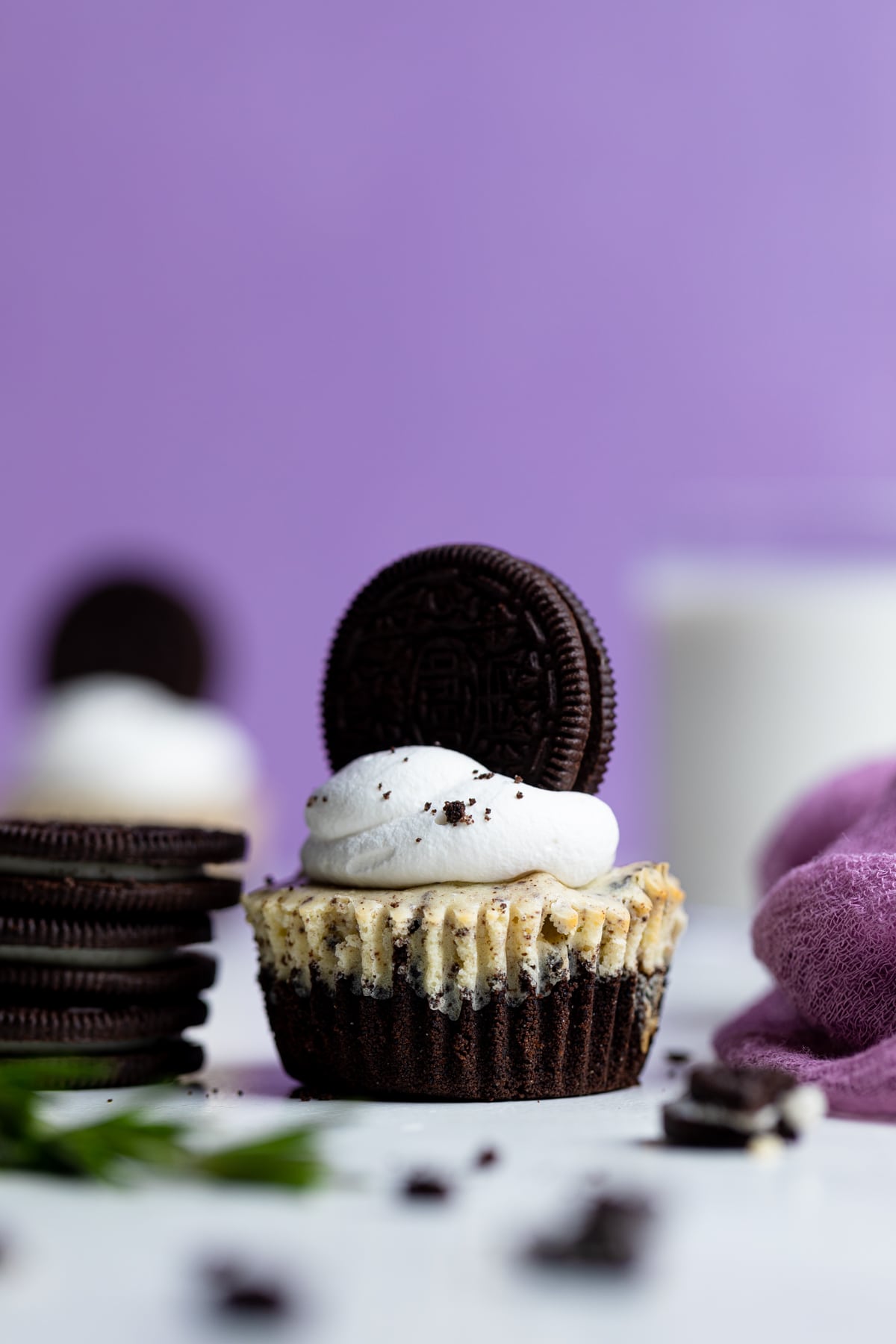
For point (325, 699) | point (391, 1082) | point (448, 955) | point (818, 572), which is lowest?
point (391, 1082)

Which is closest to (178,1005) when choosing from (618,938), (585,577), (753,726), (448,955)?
(448,955)

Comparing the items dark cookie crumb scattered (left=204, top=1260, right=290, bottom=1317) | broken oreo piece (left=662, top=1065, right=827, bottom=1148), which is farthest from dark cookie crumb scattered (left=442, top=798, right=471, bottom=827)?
dark cookie crumb scattered (left=204, top=1260, right=290, bottom=1317)

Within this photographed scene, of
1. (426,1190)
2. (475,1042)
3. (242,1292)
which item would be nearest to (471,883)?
(475,1042)

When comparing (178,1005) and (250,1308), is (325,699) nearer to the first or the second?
(178,1005)

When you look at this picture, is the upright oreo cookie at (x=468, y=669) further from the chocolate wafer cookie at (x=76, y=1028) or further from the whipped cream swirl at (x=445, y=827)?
the chocolate wafer cookie at (x=76, y=1028)

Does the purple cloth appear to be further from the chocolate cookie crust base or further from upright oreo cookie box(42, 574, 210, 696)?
upright oreo cookie box(42, 574, 210, 696)
